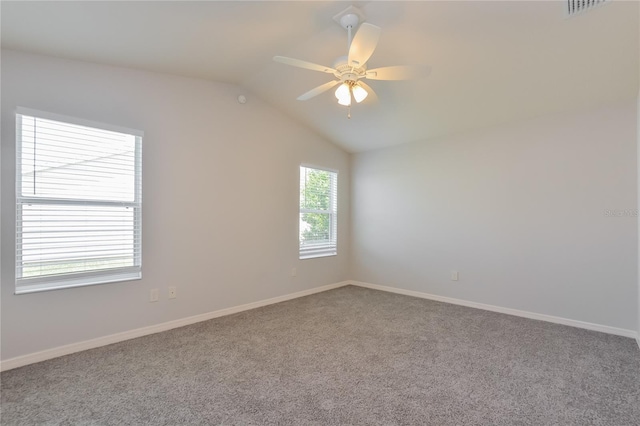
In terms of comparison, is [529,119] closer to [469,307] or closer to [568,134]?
[568,134]

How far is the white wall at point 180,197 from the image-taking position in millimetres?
2414

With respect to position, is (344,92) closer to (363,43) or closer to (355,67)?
(355,67)

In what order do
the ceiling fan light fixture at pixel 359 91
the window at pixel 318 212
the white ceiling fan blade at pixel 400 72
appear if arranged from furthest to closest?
the window at pixel 318 212 → the ceiling fan light fixture at pixel 359 91 → the white ceiling fan blade at pixel 400 72

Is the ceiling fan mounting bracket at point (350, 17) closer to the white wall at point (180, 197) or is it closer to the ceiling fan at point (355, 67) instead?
the ceiling fan at point (355, 67)

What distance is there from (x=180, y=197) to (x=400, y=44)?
2.59 meters

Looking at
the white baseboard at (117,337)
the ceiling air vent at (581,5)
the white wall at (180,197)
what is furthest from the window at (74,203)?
the ceiling air vent at (581,5)

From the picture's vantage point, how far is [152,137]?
308 cm

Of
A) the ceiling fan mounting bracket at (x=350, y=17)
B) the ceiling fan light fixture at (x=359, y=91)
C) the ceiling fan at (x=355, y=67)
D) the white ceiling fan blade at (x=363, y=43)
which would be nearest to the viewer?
the white ceiling fan blade at (x=363, y=43)

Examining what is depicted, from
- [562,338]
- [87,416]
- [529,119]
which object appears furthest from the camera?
[529,119]

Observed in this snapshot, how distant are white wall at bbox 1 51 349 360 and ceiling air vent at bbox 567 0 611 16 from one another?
3.08 metres

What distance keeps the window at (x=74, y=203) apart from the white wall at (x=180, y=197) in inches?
3.1

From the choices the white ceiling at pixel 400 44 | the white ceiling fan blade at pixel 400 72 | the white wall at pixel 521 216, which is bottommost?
the white wall at pixel 521 216

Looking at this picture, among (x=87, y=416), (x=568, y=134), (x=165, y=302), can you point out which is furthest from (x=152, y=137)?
(x=568, y=134)

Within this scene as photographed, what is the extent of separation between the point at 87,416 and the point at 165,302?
1.43 m
